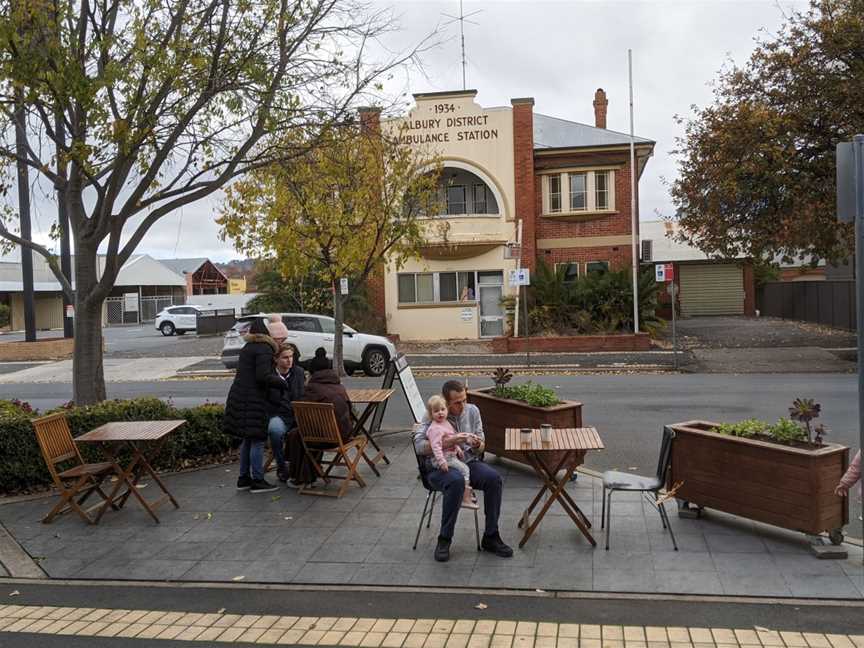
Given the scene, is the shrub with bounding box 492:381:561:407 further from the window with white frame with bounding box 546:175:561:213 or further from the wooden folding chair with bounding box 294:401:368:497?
the window with white frame with bounding box 546:175:561:213

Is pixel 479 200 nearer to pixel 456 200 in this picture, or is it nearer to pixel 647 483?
pixel 456 200

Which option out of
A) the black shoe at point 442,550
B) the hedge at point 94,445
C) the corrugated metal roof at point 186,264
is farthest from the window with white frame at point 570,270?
the corrugated metal roof at point 186,264

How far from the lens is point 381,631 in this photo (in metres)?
4.77

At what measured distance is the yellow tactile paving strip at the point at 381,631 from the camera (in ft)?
14.7

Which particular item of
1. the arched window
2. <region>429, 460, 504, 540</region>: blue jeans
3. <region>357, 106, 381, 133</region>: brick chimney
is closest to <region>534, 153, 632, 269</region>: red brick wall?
the arched window

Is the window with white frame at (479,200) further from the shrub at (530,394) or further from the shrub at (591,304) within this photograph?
the shrub at (530,394)

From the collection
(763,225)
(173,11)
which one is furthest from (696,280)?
(173,11)

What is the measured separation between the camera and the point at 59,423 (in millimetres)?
7477

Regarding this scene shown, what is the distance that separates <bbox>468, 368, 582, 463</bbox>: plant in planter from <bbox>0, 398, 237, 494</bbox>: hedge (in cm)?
307

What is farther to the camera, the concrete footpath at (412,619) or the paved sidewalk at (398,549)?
the paved sidewalk at (398,549)

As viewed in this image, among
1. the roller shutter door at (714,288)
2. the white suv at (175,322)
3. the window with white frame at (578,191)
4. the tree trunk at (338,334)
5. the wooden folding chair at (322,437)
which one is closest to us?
the wooden folding chair at (322,437)

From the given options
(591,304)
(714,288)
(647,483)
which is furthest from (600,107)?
(647,483)

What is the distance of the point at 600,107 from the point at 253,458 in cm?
3529

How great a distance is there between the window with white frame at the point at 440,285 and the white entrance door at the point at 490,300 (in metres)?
0.30
